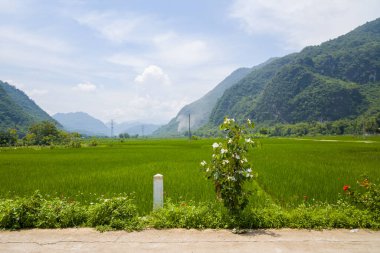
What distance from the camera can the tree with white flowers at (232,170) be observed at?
5078 mm

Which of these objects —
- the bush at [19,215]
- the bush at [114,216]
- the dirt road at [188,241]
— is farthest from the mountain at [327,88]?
the bush at [19,215]

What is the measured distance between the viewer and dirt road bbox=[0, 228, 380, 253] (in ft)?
13.6

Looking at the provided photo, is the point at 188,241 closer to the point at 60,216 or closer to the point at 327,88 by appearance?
the point at 60,216

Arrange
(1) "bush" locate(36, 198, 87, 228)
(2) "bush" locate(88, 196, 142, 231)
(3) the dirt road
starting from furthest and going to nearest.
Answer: (1) "bush" locate(36, 198, 87, 228)
(2) "bush" locate(88, 196, 142, 231)
(3) the dirt road

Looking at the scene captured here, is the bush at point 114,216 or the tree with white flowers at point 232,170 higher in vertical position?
the tree with white flowers at point 232,170

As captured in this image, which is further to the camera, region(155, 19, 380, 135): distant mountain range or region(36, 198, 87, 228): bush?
region(155, 19, 380, 135): distant mountain range

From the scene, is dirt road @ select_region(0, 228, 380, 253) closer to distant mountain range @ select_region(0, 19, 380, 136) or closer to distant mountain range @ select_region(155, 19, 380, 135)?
Result: distant mountain range @ select_region(0, 19, 380, 136)

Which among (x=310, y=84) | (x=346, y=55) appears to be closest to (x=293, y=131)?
(x=310, y=84)

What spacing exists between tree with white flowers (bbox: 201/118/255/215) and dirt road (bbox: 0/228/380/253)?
60 cm

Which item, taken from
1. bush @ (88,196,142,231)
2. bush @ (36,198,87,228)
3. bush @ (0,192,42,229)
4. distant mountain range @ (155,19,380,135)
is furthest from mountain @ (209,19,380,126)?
bush @ (0,192,42,229)

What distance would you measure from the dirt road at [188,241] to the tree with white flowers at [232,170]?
602mm

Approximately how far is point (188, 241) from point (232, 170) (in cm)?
146

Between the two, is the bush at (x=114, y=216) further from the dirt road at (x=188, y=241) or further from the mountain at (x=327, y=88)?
the mountain at (x=327, y=88)

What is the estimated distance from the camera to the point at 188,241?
4.41 meters
